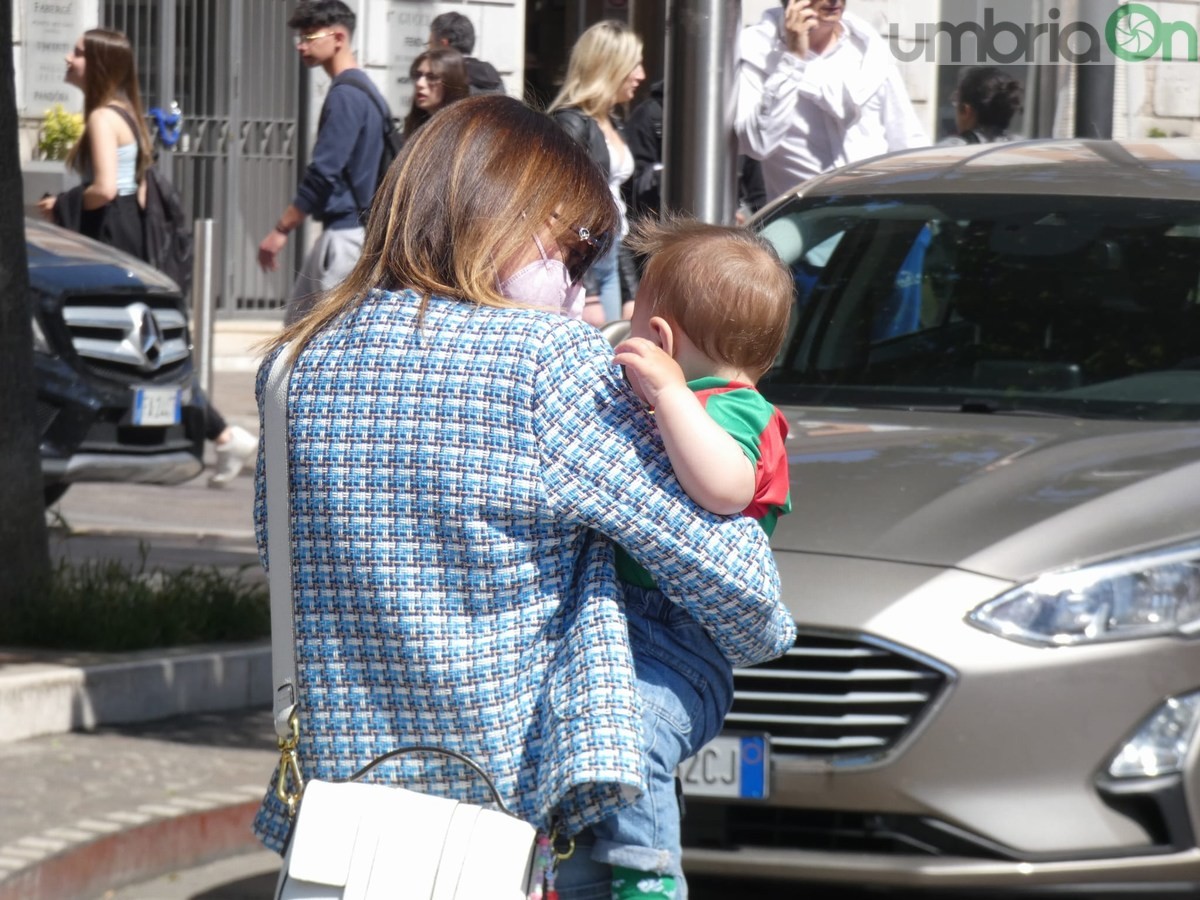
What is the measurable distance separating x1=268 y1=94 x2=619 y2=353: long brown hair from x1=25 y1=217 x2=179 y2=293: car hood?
5740mm

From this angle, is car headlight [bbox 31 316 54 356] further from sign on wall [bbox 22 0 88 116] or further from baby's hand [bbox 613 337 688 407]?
sign on wall [bbox 22 0 88 116]

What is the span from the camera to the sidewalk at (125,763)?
473cm

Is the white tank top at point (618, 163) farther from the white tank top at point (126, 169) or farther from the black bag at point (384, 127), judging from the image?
the white tank top at point (126, 169)

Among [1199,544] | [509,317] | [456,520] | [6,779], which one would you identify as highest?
[509,317]

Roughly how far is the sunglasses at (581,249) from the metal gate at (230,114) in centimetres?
1421

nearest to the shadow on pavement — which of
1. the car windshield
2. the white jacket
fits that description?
the car windshield

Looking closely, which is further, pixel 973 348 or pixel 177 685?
pixel 177 685

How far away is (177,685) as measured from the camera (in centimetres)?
618

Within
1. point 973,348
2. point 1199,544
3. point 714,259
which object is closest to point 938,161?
point 973,348

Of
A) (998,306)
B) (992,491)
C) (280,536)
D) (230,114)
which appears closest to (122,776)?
(992,491)

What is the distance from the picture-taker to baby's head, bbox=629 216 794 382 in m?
2.50

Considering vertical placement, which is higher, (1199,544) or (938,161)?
(938,161)

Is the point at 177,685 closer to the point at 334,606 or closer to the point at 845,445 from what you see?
the point at 845,445

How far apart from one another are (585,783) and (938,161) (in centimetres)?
381
